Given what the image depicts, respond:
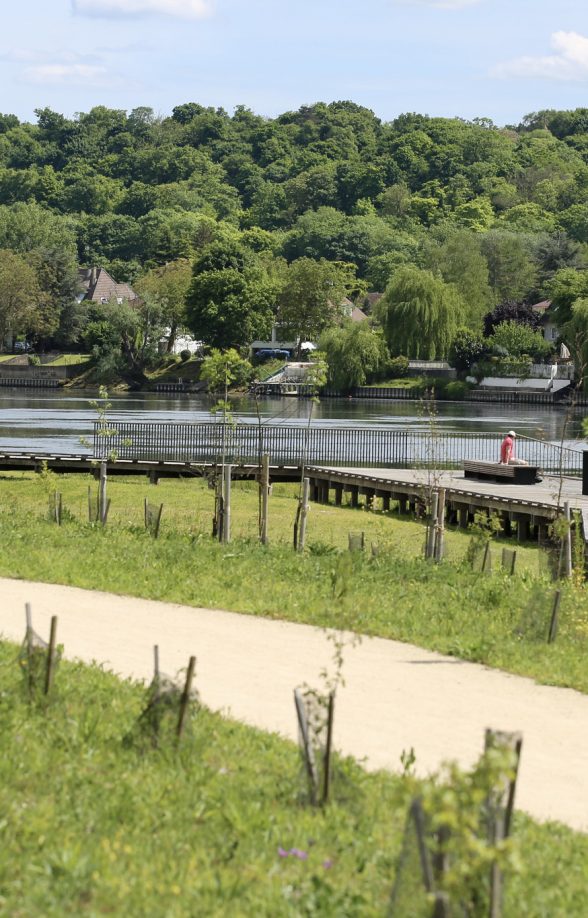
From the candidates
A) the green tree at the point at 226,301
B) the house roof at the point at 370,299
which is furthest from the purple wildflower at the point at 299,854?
the house roof at the point at 370,299

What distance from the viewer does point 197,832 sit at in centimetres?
900

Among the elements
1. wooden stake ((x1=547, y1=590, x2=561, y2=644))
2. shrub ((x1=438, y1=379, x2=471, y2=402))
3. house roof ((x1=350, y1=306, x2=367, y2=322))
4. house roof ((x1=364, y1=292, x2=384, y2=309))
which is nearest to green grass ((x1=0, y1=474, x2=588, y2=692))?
wooden stake ((x1=547, y1=590, x2=561, y2=644))

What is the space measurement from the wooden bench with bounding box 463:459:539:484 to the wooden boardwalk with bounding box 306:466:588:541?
385mm

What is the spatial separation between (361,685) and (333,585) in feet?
16.1

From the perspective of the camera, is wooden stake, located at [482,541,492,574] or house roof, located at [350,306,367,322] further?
house roof, located at [350,306,367,322]

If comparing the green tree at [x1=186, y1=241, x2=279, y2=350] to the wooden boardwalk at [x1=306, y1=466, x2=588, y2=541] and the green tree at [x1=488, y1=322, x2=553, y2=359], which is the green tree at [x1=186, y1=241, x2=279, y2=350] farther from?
the wooden boardwalk at [x1=306, y1=466, x2=588, y2=541]

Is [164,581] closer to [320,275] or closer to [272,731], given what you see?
[272,731]

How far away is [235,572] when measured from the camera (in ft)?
64.2

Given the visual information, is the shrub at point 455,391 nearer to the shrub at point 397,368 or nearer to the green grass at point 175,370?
the shrub at point 397,368

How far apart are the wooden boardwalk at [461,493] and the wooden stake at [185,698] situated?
16.6 m

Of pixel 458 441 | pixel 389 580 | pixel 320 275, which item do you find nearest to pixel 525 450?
pixel 458 441

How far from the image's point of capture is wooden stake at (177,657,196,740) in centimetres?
1045

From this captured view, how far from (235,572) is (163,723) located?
8.79 m

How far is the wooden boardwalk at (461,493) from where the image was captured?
102 feet
